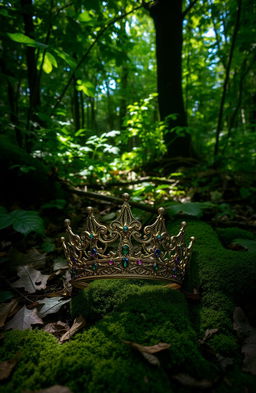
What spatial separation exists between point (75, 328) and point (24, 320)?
1.12ft

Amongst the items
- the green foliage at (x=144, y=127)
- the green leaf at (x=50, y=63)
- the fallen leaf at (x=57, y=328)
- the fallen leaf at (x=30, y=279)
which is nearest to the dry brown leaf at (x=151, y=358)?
the fallen leaf at (x=57, y=328)

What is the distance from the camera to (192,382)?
1009 millimetres

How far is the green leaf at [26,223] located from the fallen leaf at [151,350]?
1.19 metres

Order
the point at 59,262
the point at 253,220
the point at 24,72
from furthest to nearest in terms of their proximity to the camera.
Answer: the point at 24,72 < the point at 253,220 < the point at 59,262

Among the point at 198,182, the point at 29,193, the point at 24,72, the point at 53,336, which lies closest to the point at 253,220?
the point at 198,182

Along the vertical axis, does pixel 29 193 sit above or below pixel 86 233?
above

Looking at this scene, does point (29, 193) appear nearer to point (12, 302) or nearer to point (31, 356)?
point (12, 302)

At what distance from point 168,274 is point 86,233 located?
0.71m

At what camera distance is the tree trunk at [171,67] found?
518cm

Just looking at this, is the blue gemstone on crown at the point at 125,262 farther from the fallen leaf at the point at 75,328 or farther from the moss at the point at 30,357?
the moss at the point at 30,357

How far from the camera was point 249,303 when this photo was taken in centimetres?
153

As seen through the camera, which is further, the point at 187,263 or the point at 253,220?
the point at 253,220

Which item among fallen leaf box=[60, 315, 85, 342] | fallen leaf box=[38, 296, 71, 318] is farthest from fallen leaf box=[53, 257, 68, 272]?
fallen leaf box=[60, 315, 85, 342]

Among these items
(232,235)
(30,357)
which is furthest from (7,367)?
(232,235)
